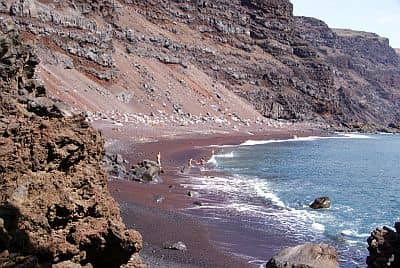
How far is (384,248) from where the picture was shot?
13125mm

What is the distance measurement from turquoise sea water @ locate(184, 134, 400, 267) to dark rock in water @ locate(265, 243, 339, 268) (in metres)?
5.30

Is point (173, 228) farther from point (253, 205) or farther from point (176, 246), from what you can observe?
point (253, 205)

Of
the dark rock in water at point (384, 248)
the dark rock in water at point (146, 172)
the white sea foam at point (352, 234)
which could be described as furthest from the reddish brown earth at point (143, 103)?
the white sea foam at point (352, 234)

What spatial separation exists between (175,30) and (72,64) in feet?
164

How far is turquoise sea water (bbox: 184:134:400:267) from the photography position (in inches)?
960

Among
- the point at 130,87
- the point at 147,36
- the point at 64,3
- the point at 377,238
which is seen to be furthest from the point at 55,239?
the point at 147,36

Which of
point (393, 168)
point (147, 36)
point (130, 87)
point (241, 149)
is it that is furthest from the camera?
point (147, 36)

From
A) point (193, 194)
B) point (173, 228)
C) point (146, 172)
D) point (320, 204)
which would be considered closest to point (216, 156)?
point (146, 172)

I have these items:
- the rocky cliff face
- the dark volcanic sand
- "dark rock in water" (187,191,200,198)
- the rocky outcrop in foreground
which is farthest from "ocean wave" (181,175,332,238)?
the rocky cliff face

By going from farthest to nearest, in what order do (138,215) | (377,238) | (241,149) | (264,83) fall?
1. (264,83)
2. (241,149)
3. (138,215)
4. (377,238)

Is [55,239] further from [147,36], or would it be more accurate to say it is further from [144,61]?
[147,36]

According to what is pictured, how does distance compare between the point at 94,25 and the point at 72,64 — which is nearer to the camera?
the point at 72,64

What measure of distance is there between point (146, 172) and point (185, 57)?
279 ft

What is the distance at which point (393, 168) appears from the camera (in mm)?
60562
